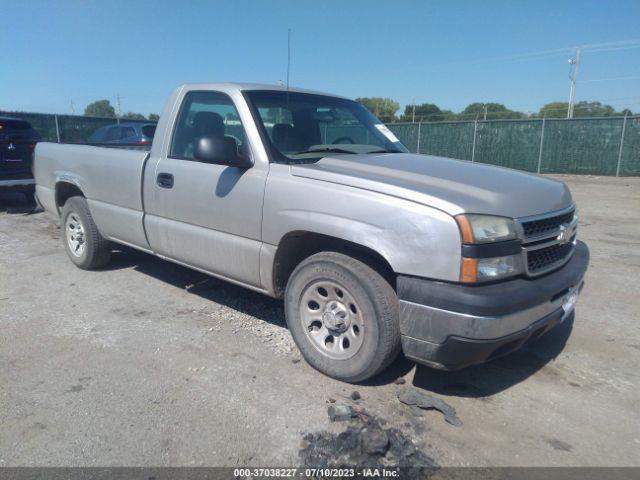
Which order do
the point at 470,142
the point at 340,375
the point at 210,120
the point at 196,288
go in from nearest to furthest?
the point at 340,375 < the point at 210,120 < the point at 196,288 < the point at 470,142

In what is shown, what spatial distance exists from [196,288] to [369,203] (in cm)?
281

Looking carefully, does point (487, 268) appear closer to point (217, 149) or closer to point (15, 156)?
point (217, 149)

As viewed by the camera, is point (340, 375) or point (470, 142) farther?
point (470, 142)

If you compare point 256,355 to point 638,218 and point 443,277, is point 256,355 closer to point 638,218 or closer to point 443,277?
point 443,277

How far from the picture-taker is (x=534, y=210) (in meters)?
2.90

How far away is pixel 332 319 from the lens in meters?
3.17

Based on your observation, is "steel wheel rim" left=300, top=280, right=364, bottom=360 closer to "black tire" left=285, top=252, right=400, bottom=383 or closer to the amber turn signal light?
"black tire" left=285, top=252, right=400, bottom=383

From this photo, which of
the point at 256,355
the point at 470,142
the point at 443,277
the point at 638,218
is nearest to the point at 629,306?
the point at 443,277

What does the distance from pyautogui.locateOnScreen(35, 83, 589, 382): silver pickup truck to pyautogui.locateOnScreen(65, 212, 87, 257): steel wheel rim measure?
38.4 inches

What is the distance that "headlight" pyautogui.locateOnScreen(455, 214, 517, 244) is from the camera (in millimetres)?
2543

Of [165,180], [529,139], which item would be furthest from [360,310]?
[529,139]

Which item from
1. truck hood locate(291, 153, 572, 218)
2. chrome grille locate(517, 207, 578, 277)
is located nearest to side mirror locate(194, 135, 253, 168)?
truck hood locate(291, 153, 572, 218)

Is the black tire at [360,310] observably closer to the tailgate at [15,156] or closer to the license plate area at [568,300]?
the license plate area at [568,300]

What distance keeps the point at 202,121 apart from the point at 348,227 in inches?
76.5
